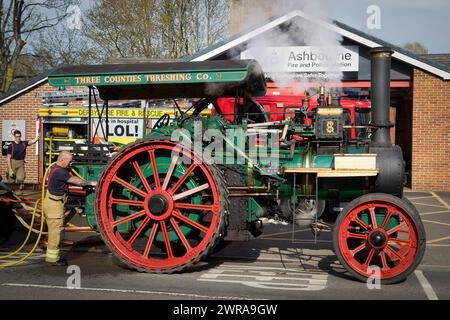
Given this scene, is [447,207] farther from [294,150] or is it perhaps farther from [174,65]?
[174,65]

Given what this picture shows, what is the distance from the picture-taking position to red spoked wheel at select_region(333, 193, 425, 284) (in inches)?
208

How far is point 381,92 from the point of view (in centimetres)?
587

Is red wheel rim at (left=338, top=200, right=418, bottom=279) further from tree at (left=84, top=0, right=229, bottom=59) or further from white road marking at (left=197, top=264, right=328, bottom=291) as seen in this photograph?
tree at (left=84, top=0, right=229, bottom=59)

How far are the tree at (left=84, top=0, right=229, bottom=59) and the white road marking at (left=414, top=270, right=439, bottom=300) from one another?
21.4 m

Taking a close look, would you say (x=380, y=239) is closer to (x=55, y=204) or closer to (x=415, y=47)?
(x=55, y=204)

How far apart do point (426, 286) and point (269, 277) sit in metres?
1.63

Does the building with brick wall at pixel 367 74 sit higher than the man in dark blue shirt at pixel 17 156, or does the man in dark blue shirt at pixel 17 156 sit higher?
the building with brick wall at pixel 367 74

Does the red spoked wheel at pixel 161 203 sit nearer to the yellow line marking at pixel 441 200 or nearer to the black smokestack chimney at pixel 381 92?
the black smokestack chimney at pixel 381 92

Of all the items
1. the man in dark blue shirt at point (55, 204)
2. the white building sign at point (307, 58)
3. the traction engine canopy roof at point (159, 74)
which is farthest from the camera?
the white building sign at point (307, 58)

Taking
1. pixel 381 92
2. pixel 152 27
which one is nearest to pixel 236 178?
pixel 381 92

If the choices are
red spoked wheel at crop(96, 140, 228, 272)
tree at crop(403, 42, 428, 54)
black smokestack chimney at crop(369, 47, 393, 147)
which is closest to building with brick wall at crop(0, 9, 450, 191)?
black smokestack chimney at crop(369, 47, 393, 147)

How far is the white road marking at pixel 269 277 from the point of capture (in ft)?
17.7

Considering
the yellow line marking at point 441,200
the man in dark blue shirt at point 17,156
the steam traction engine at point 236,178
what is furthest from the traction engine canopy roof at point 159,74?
the yellow line marking at point 441,200
